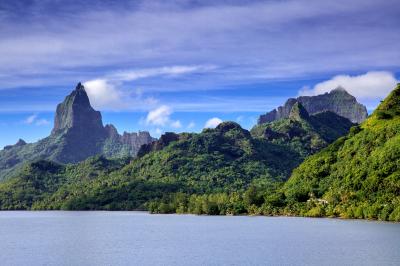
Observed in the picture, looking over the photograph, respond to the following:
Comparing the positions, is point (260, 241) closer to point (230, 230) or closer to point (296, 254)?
point (296, 254)

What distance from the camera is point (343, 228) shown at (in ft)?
611

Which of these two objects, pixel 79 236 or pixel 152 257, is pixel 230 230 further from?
pixel 152 257

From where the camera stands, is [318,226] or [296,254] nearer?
[296,254]

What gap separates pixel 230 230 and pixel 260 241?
42223 mm

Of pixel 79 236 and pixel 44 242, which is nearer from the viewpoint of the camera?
pixel 44 242

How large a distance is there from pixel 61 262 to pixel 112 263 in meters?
11.5

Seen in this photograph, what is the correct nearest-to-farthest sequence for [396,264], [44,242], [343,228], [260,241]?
1. [396,264]
2. [260,241]
3. [44,242]
4. [343,228]

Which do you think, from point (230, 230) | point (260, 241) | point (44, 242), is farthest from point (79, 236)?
point (260, 241)

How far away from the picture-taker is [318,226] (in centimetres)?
19788

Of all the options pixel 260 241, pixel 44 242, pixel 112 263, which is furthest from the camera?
pixel 44 242

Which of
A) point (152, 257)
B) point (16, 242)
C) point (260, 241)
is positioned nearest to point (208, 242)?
point (260, 241)

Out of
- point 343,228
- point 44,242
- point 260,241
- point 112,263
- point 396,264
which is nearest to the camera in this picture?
point 396,264

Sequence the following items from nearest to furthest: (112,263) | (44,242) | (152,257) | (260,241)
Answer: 1. (112,263)
2. (152,257)
3. (260,241)
4. (44,242)

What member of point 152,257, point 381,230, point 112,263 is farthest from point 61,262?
point 381,230
